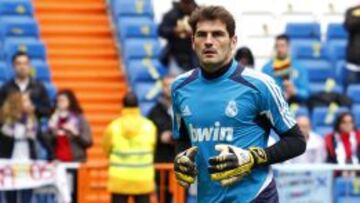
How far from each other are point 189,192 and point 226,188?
5613 mm

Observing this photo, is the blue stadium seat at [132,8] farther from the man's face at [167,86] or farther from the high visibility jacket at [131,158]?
the high visibility jacket at [131,158]

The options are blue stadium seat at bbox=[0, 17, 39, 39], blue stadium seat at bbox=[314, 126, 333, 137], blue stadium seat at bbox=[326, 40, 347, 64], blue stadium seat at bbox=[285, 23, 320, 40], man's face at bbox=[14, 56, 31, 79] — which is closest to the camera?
man's face at bbox=[14, 56, 31, 79]

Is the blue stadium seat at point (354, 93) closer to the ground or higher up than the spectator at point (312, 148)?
higher up

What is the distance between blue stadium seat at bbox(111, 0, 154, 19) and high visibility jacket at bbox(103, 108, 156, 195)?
173 inches

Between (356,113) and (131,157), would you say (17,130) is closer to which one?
(131,157)

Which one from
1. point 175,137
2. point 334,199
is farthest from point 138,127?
point 175,137

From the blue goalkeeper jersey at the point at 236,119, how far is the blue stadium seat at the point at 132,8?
9963mm

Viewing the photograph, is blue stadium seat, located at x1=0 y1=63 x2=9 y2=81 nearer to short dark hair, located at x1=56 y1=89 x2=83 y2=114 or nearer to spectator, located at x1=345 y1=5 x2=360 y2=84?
short dark hair, located at x1=56 y1=89 x2=83 y2=114

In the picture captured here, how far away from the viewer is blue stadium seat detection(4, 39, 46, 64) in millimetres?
15391

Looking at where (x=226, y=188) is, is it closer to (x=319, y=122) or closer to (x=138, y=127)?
(x=138, y=127)

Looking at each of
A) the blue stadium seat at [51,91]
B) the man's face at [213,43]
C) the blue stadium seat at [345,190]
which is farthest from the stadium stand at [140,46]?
the man's face at [213,43]

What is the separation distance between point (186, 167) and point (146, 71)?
9.06 m

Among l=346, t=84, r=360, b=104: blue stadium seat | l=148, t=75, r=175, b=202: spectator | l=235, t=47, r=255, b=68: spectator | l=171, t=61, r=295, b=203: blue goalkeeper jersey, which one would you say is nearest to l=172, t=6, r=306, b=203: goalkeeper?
l=171, t=61, r=295, b=203: blue goalkeeper jersey

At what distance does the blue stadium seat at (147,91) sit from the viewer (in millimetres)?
15352
